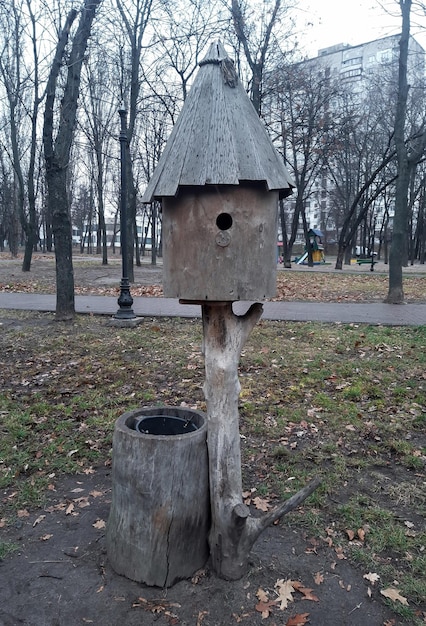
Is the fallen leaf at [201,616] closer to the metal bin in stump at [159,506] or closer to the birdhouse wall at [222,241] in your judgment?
the metal bin in stump at [159,506]

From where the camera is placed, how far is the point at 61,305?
372 inches

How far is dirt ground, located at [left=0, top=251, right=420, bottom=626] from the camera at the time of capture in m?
2.68

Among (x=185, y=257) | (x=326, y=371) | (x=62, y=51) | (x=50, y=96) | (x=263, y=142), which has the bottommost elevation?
(x=326, y=371)

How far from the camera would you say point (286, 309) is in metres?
11.1

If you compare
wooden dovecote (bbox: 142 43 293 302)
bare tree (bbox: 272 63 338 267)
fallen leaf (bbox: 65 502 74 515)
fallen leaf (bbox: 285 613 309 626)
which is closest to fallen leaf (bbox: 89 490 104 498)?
fallen leaf (bbox: 65 502 74 515)

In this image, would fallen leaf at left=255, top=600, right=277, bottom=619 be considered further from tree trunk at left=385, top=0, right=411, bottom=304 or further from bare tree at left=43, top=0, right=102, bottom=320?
tree trunk at left=385, top=0, right=411, bottom=304

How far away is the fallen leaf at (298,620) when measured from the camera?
8.63ft

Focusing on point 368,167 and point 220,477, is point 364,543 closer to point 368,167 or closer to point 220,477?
point 220,477

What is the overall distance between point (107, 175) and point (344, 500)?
3901cm

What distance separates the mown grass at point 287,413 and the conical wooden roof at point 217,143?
250 centimetres

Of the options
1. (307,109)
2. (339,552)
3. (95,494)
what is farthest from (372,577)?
(307,109)

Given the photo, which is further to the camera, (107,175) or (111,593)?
(107,175)

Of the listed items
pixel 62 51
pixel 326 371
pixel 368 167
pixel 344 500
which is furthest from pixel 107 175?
pixel 344 500

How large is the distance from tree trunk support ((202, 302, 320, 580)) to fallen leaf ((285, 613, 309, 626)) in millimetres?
417
